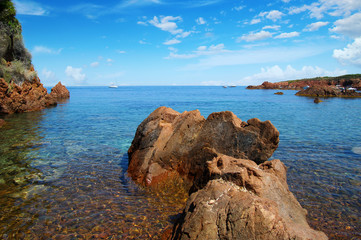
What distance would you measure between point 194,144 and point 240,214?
624 cm

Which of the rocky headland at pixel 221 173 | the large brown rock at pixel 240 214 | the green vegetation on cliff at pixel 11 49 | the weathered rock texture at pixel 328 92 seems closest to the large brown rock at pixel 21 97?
the green vegetation on cliff at pixel 11 49

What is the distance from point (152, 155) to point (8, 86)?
30.9 m

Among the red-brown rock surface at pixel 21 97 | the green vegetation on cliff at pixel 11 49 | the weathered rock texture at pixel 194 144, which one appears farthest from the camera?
the green vegetation on cliff at pixel 11 49

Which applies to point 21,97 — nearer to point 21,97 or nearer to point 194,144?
point 21,97

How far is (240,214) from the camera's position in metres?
5.46

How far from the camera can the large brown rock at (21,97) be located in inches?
1259

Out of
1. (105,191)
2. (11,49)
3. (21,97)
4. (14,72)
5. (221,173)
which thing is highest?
(11,49)

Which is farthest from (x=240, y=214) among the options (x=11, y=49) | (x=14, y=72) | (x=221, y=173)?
(x=11, y=49)

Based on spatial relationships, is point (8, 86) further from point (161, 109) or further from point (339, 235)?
point (339, 235)

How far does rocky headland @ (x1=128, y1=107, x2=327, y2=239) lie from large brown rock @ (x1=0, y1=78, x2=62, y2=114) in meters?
28.4

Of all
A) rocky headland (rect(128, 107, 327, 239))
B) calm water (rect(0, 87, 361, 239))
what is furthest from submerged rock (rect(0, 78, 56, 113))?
rocky headland (rect(128, 107, 327, 239))

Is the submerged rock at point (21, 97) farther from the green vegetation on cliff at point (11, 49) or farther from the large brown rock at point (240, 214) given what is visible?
the large brown rock at point (240, 214)

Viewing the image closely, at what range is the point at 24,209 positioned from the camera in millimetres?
9047

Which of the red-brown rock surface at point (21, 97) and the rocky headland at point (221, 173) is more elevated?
the red-brown rock surface at point (21, 97)
